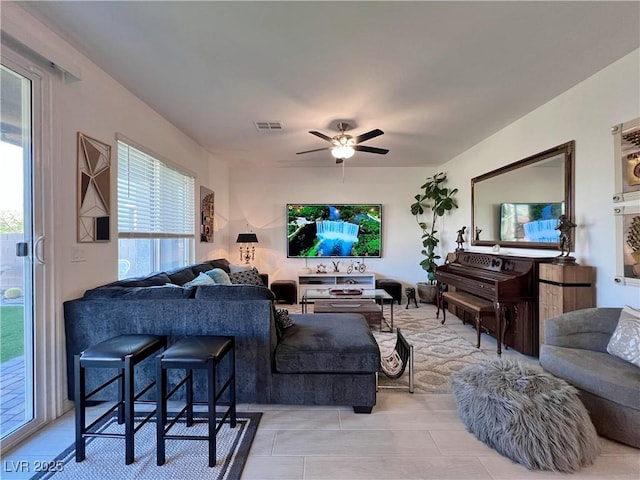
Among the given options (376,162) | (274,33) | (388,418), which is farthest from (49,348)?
(376,162)

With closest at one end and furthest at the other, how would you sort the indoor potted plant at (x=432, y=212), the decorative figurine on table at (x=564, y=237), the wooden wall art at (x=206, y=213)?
the decorative figurine on table at (x=564, y=237) < the wooden wall art at (x=206, y=213) < the indoor potted plant at (x=432, y=212)

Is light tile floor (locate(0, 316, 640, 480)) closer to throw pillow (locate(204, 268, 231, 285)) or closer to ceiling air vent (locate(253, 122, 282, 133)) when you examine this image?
throw pillow (locate(204, 268, 231, 285))

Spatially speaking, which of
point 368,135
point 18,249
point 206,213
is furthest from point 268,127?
point 18,249

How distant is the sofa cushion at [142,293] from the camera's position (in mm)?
2215

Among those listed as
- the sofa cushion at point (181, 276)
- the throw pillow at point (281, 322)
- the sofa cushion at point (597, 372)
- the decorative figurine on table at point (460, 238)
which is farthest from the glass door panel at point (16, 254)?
the decorative figurine on table at point (460, 238)

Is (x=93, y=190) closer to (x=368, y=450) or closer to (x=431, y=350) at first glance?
(x=368, y=450)

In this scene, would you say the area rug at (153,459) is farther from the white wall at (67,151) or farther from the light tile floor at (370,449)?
the white wall at (67,151)

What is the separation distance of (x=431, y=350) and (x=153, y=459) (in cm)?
270

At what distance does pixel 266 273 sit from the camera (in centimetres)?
605

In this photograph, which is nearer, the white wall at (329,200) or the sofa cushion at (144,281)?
the sofa cushion at (144,281)

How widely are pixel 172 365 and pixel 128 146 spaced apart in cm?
229

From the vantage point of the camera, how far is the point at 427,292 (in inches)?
218

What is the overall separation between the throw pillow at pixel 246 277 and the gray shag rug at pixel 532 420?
3242 mm

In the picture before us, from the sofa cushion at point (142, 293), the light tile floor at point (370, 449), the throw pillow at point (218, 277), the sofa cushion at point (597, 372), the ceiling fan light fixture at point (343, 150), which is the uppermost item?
the ceiling fan light fixture at point (343, 150)
